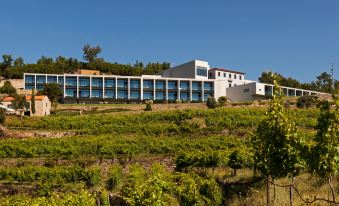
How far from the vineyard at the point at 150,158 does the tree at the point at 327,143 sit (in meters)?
1.88

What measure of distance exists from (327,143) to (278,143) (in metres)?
4.79

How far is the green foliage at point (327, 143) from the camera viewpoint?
455 inches

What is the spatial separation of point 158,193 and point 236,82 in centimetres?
8818

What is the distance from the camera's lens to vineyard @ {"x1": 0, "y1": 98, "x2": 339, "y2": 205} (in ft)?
69.1

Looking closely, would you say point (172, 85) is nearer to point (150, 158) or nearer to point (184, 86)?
point (184, 86)

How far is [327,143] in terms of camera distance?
11.7 meters

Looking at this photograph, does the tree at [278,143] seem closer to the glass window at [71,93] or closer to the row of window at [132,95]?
the row of window at [132,95]

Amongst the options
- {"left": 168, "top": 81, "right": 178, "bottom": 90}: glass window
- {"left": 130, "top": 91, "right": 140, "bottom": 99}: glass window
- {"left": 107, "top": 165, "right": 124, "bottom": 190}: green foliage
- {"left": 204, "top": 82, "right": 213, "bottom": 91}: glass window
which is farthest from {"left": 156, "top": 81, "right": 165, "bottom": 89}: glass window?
{"left": 107, "top": 165, "right": 124, "bottom": 190}: green foliage

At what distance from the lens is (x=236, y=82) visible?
9769 centimetres

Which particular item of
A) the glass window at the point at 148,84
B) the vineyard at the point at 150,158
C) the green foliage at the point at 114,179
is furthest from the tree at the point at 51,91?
the green foliage at the point at 114,179

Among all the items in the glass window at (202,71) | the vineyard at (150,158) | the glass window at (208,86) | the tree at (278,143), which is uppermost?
the glass window at (202,71)

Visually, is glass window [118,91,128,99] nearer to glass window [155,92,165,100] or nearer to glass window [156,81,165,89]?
glass window [155,92,165,100]

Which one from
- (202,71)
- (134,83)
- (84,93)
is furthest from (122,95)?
(202,71)

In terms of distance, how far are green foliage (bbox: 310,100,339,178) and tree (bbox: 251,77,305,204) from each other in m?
3.24
